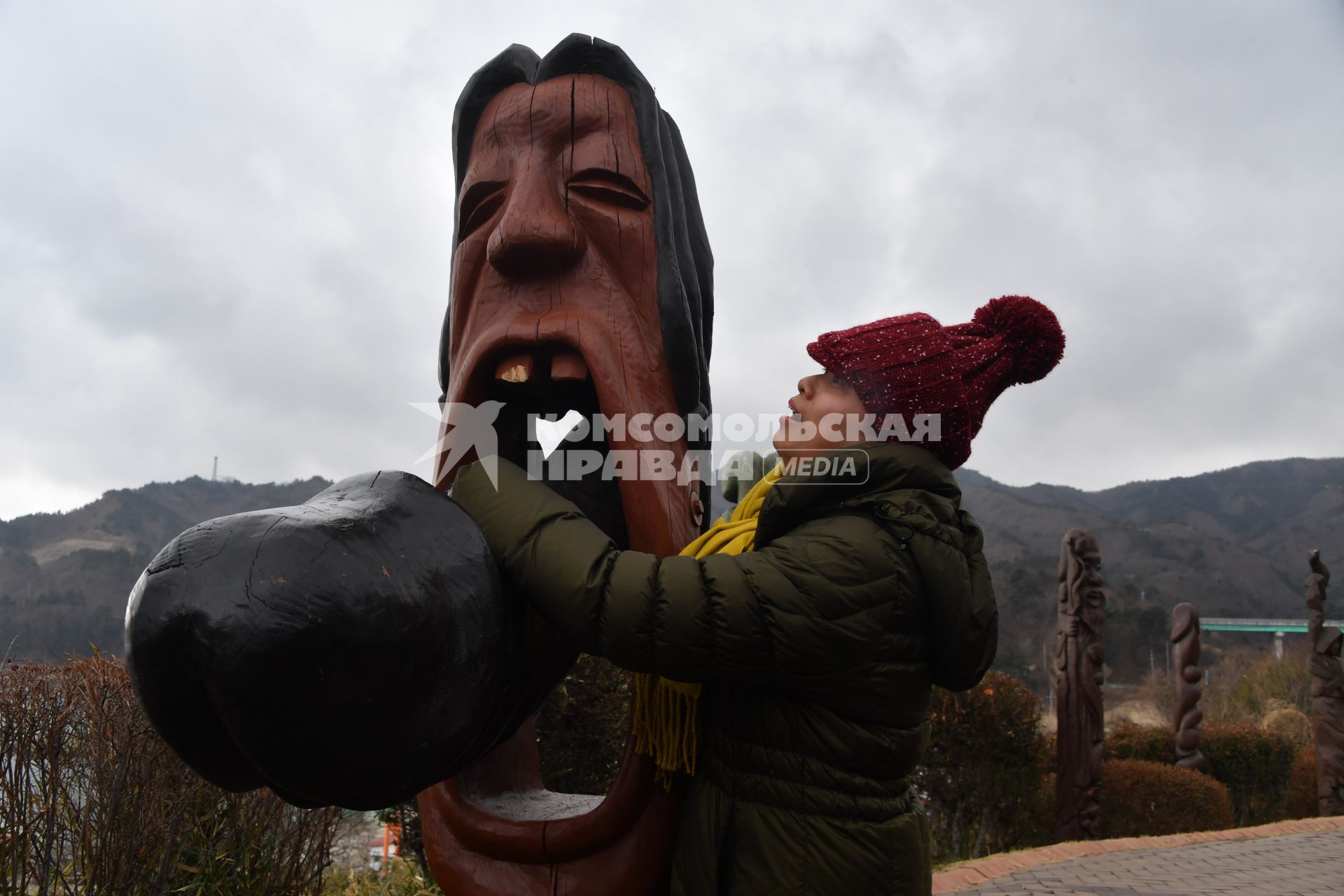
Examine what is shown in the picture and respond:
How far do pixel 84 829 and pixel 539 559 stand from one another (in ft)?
13.6

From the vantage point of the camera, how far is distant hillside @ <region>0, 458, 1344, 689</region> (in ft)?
96.0

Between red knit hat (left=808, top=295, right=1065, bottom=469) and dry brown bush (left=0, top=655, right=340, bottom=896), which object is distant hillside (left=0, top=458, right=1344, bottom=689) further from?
red knit hat (left=808, top=295, right=1065, bottom=469)

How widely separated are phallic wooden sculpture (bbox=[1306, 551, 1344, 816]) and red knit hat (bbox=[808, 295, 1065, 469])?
1043 centimetres

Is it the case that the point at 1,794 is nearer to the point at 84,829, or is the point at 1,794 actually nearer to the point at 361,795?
the point at 84,829

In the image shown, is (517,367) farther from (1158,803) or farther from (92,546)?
(92,546)

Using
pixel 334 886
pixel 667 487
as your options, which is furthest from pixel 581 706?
pixel 667 487

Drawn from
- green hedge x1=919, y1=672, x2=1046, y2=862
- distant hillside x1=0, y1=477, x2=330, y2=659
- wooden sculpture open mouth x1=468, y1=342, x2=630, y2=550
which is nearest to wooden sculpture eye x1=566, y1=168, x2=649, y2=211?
wooden sculpture open mouth x1=468, y1=342, x2=630, y2=550

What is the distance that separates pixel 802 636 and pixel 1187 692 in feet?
36.1

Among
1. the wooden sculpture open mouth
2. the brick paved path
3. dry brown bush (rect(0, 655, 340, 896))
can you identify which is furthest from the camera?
the brick paved path

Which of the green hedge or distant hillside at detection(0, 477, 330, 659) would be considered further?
distant hillside at detection(0, 477, 330, 659)

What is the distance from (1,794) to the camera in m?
4.03

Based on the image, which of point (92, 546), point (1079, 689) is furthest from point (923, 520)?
point (92, 546)

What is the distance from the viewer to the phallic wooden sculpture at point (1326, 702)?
9.80 meters

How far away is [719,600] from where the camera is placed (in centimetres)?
129
